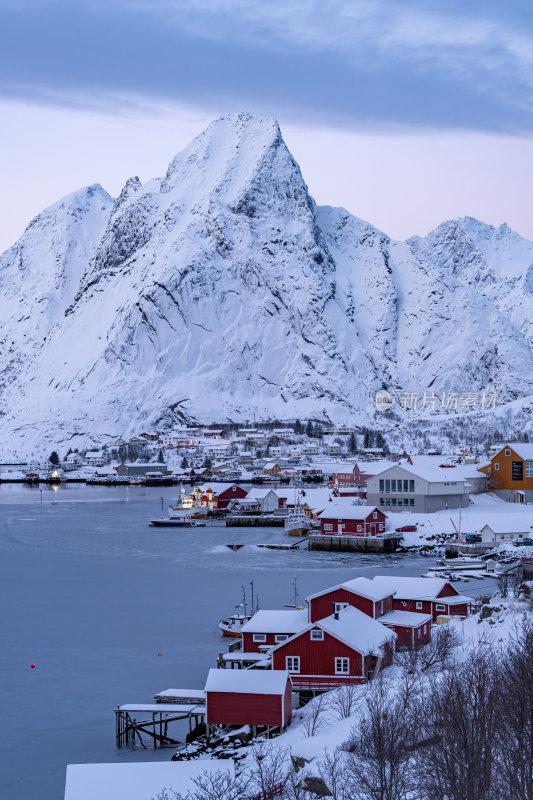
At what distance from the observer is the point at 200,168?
19712 centimetres

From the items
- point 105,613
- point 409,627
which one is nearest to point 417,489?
point 105,613

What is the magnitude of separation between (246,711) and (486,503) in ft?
129

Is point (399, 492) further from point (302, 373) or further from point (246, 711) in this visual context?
point (302, 373)

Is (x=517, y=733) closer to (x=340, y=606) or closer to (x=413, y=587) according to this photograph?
(x=340, y=606)

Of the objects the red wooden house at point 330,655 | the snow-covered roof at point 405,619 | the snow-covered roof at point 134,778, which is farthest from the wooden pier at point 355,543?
the snow-covered roof at point 134,778

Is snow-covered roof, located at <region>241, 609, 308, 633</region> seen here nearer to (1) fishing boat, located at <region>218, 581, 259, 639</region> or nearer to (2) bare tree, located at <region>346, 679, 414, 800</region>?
(1) fishing boat, located at <region>218, 581, 259, 639</region>

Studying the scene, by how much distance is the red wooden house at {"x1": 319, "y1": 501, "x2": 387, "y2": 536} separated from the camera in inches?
1971

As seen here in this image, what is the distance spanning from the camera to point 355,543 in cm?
4938

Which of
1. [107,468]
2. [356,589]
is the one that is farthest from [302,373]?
[356,589]

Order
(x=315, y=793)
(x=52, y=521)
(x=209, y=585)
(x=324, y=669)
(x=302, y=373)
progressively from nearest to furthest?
(x=315, y=793), (x=324, y=669), (x=209, y=585), (x=52, y=521), (x=302, y=373)

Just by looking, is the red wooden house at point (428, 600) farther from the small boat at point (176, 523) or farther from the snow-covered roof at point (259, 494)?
the snow-covered roof at point (259, 494)

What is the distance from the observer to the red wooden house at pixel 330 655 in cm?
2127

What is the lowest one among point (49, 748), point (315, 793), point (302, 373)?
point (49, 748)

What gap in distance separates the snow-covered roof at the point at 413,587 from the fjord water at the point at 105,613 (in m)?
4.94
